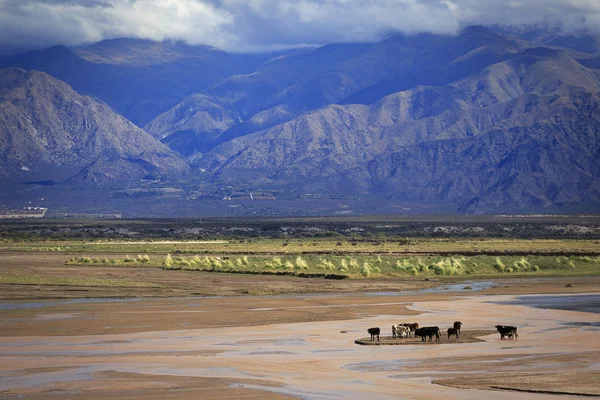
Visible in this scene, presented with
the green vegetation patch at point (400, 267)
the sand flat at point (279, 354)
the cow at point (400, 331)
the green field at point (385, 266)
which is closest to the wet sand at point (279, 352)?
the sand flat at point (279, 354)

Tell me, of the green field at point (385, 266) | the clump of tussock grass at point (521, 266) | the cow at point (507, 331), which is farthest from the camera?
the clump of tussock grass at point (521, 266)

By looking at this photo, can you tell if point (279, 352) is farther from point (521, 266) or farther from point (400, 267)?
point (521, 266)

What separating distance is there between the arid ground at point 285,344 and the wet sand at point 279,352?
5cm

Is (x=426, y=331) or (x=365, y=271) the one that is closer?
(x=426, y=331)

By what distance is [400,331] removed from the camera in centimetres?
3591

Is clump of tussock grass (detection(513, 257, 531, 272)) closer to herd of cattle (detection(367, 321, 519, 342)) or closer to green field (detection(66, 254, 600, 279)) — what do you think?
green field (detection(66, 254, 600, 279))

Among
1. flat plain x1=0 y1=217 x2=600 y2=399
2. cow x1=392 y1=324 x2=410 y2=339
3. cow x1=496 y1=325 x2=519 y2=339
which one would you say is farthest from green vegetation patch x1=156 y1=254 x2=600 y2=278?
cow x1=496 y1=325 x2=519 y2=339

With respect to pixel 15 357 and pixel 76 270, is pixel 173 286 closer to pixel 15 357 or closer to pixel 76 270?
pixel 76 270

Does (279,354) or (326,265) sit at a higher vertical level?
(326,265)

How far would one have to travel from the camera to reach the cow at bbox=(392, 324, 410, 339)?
117ft

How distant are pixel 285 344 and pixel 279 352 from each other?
1976 mm

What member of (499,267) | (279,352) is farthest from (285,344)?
(499,267)

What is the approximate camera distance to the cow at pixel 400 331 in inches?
1404

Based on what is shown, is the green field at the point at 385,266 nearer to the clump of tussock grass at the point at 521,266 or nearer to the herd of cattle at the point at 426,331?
the clump of tussock grass at the point at 521,266
